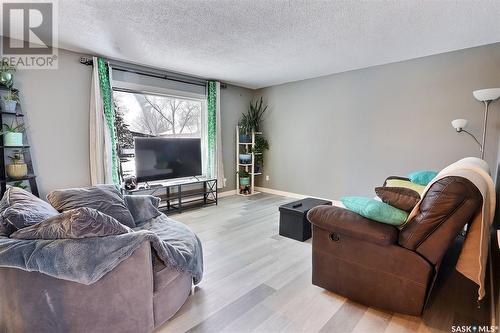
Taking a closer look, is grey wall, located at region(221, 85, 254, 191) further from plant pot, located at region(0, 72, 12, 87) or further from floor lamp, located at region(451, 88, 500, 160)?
floor lamp, located at region(451, 88, 500, 160)

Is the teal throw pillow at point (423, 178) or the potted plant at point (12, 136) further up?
the potted plant at point (12, 136)

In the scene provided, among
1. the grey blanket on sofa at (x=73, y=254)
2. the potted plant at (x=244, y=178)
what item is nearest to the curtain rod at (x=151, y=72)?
the potted plant at (x=244, y=178)

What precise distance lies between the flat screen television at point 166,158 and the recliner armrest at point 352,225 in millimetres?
2908

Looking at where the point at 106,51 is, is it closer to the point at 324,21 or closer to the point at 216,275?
the point at 324,21

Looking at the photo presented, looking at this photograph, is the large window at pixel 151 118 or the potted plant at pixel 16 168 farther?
the large window at pixel 151 118

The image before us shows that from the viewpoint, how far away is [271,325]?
166 centimetres

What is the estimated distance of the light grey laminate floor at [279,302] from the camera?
65.0 inches

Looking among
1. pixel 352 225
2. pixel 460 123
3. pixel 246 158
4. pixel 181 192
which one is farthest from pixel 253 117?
pixel 352 225

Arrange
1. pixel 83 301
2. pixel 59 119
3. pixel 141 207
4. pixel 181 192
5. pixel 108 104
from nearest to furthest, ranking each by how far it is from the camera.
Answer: pixel 83 301
pixel 141 207
pixel 59 119
pixel 108 104
pixel 181 192

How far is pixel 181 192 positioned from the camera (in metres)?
4.48

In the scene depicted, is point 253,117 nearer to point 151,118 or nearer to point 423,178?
point 151,118

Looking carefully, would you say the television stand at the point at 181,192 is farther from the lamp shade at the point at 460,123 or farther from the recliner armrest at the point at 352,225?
the lamp shade at the point at 460,123

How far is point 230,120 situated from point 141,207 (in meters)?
3.46

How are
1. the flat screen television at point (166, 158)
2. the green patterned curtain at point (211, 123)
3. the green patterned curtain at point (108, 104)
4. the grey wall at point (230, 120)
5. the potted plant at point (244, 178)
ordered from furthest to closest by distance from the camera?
the potted plant at point (244, 178) → the grey wall at point (230, 120) → the green patterned curtain at point (211, 123) → the flat screen television at point (166, 158) → the green patterned curtain at point (108, 104)
